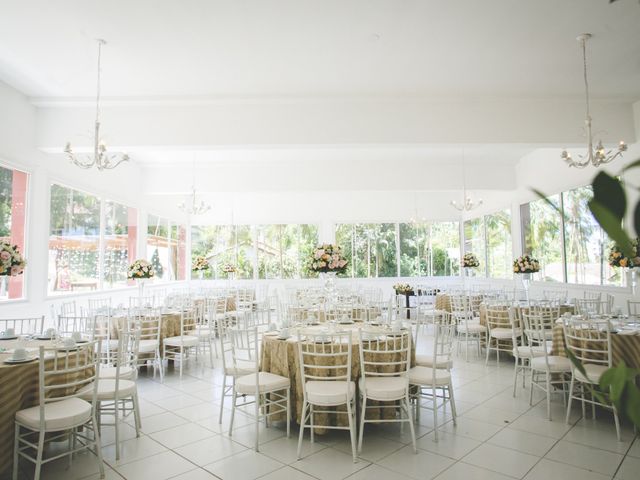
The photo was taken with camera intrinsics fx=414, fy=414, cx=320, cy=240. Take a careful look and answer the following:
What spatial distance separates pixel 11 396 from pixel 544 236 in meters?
10.0

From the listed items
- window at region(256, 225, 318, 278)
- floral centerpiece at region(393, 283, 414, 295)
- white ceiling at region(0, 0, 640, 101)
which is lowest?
floral centerpiece at region(393, 283, 414, 295)

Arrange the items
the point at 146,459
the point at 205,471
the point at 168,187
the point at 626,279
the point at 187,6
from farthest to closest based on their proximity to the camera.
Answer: the point at 168,187, the point at 626,279, the point at 187,6, the point at 146,459, the point at 205,471

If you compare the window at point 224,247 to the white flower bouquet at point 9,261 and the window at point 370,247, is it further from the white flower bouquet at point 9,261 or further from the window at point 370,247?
the white flower bouquet at point 9,261

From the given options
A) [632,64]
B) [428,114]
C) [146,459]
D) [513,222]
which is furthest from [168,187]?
[632,64]

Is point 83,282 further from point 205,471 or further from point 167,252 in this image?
point 205,471

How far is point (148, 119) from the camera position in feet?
22.5

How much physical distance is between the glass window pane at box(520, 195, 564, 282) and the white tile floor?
17.0ft

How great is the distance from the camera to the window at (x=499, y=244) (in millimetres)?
11305

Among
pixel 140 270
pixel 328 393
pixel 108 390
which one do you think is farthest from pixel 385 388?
pixel 140 270

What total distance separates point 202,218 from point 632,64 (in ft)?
39.0

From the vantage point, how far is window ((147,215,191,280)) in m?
11.5

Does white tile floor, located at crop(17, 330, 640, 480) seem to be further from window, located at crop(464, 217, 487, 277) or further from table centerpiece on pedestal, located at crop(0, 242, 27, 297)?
window, located at crop(464, 217, 487, 277)

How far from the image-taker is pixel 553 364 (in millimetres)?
4582

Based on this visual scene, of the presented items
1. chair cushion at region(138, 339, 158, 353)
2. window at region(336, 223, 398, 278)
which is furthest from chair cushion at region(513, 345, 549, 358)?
window at region(336, 223, 398, 278)
